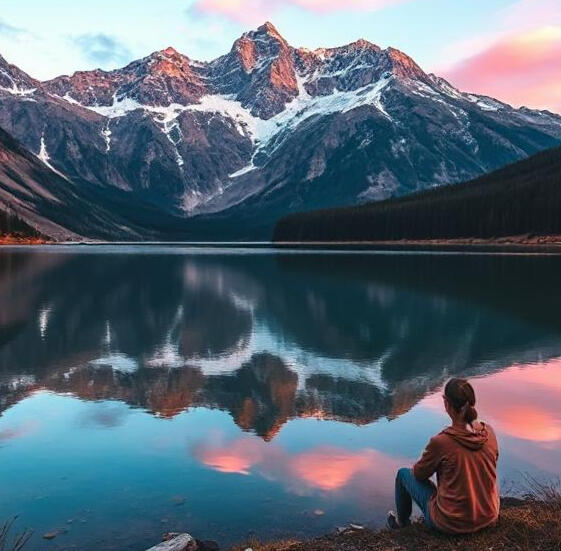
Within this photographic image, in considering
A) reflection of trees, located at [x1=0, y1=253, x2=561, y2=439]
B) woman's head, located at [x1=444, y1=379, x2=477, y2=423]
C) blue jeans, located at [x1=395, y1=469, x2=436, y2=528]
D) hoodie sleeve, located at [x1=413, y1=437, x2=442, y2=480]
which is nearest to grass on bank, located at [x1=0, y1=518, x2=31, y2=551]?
blue jeans, located at [x1=395, y1=469, x2=436, y2=528]

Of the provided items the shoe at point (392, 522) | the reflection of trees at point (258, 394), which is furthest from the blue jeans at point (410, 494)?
the reflection of trees at point (258, 394)

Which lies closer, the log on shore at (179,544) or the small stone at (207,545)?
the log on shore at (179,544)

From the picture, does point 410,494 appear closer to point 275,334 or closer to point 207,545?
point 207,545

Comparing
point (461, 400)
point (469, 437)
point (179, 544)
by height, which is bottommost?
point (179, 544)

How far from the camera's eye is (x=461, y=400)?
1029 cm

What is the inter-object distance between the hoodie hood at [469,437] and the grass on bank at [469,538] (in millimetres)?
1734

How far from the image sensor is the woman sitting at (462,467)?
413 inches

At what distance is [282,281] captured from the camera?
8338 centimetres

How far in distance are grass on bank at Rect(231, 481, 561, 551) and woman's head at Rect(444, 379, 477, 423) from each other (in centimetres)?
223

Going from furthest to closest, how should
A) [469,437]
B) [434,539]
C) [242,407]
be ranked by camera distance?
[242,407], [434,539], [469,437]

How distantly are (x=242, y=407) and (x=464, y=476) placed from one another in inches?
567

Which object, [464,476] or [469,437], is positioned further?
[464,476]

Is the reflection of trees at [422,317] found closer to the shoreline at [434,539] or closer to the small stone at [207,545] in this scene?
the shoreline at [434,539]

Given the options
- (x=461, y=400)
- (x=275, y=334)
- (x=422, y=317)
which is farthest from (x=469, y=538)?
(x=422, y=317)
